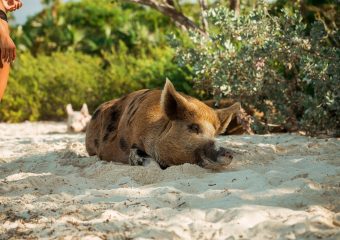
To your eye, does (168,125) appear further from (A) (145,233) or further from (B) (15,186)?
(A) (145,233)

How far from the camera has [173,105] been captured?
574cm

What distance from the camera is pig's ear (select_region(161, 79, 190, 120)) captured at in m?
5.64

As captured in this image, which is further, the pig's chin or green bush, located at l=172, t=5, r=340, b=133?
green bush, located at l=172, t=5, r=340, b=133

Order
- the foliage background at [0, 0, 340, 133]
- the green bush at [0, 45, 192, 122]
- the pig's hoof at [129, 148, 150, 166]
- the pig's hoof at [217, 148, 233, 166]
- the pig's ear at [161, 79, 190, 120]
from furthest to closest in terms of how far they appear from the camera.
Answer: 1. the green bush at [0, 45, 192, 122]
2. the foliage background at [0, 0, 340, 133]
3. the pig's hoof at [129, 148, 150, 166]
4. the pig's ear at [161, 79, 190, 120]
5. the pig's hoof at [217, 148, 233, 166]

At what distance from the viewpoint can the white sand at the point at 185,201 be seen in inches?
146

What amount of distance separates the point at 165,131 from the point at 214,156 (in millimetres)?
712

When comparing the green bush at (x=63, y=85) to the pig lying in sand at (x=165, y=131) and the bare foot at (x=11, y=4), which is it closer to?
the pig lying in sand at (x=165, y=131)

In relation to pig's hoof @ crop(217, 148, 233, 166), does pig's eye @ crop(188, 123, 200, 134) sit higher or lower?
higher

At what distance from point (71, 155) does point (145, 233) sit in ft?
12.6

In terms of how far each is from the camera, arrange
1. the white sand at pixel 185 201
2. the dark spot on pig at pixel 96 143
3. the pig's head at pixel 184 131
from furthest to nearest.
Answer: the dark spot on pig at pixel 96 143
the pig's head at pixel 184 131
the white sand at pixel 185 201

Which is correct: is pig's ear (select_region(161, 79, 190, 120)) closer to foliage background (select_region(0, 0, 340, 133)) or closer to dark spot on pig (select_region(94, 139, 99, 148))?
dark spot on pig (select_region(94, 139, 99, 148))

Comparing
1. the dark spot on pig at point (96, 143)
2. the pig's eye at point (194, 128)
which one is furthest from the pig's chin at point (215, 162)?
the dark spot on pig at point (96, 143)

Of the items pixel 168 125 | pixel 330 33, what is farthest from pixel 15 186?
pixel 330 33

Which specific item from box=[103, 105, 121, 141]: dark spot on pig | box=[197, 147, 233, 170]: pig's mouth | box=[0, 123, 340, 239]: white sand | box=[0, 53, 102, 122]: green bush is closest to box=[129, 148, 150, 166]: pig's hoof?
box=[0, 123, 340, 239]: white sand
